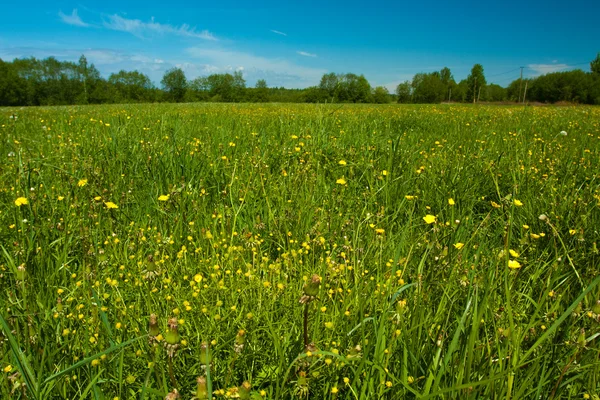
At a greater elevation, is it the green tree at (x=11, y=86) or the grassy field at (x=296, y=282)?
the green tree at (x=11, y=86)

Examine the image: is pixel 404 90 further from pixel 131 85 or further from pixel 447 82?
pixel 131 85

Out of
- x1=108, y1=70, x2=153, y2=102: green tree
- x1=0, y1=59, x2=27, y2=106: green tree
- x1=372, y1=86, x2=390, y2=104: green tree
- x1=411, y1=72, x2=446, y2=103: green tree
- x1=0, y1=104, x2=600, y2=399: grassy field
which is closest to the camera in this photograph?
x1=0, y1=104, x2=600, y2=399: grassy field

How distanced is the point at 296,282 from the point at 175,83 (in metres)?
114

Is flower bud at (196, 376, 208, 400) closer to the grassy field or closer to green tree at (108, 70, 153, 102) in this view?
the grassy field

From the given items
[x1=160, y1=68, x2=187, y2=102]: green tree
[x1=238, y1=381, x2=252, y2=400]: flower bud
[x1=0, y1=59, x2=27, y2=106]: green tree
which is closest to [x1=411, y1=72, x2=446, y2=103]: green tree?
[x1=160, y1=68, x2=187, y2=102]: green tree

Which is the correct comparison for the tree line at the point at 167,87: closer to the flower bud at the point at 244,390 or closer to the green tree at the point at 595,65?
the green tree at the point at 595,65

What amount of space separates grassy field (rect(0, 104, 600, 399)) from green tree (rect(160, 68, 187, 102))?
108 m

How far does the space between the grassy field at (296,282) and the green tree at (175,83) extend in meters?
108

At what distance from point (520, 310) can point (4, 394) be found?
6.86 feet

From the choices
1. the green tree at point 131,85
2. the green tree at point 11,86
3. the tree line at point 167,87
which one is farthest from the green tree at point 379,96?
the green tree at point 11,86

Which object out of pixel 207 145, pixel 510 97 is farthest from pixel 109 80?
pixel 510 97

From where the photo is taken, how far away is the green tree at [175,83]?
10325 centimetres

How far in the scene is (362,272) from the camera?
2008 mm

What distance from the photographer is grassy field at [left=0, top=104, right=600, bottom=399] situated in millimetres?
1256
